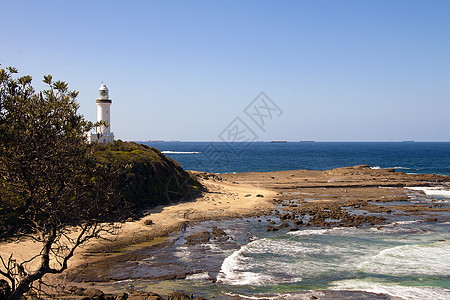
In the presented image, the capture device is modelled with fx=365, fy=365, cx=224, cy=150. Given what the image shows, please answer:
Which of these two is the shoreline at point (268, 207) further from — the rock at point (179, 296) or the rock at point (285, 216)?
the rock at point (179, 296)

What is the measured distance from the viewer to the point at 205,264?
1970 centimetres

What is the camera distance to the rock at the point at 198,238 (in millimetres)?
23944

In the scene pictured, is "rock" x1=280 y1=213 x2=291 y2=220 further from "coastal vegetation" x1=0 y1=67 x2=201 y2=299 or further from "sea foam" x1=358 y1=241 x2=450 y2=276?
"coastal vegetation" x1=0 y1=67 x2=201 y2=299

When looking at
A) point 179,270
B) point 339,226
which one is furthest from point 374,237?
point 179,270

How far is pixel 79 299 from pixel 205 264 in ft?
23.5

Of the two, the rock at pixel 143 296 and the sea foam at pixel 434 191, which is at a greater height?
the rock at pixel 143 296

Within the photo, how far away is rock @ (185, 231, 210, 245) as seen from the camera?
23944 mm

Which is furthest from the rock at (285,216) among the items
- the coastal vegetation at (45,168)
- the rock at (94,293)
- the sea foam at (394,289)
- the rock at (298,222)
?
the coastal vegetation at (45,168)

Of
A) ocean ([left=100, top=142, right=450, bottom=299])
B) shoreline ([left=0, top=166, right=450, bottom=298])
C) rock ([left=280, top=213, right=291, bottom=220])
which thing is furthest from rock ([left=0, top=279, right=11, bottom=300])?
rock ([left=280, top=213, right=291, bottom=220])

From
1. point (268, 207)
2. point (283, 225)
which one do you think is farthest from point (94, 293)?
point (268, 207)

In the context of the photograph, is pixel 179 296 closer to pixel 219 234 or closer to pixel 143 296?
pixel 143 296

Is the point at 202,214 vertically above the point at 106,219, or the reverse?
the point at 106,219

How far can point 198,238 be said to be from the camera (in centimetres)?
2478

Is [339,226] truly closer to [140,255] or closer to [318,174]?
[140,255]
